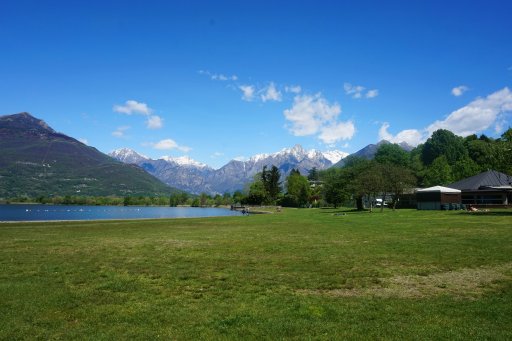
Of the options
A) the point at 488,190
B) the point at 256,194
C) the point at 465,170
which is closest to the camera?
the point at 488,190

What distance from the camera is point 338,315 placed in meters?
10.1

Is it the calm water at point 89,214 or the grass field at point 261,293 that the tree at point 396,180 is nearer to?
the calm water at point 89,214

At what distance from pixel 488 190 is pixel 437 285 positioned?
2768 inches

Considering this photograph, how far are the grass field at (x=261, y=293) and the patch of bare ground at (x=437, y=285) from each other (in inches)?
1.4

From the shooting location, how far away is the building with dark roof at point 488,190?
72062mm

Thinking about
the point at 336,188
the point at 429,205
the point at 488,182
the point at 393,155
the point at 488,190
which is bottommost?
the point at 429,205

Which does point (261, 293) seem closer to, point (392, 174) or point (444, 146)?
point (392, 174)

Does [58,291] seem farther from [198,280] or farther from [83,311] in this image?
[198,280]

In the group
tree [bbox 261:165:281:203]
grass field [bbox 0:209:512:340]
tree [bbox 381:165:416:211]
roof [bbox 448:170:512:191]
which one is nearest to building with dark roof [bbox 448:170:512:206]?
roof [bbox 448:170:512:191]

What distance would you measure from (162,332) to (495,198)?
79.9 metres

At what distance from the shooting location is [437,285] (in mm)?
13266

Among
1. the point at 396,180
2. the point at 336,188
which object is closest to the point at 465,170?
the point at 336,188

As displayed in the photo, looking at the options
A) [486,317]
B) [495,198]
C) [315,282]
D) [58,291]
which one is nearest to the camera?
[486,317]

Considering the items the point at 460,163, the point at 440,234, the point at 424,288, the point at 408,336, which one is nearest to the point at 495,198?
the point at 460,163
